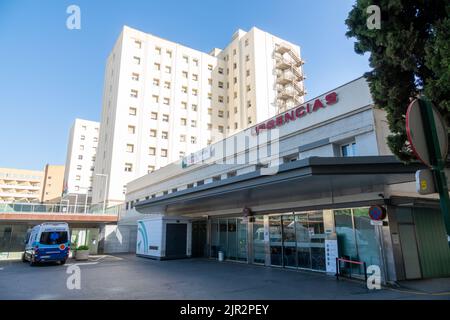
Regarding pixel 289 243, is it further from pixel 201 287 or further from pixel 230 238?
pixel 201 287

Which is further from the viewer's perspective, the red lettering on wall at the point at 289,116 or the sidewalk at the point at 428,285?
the red lettering on wall at the point at 289,116

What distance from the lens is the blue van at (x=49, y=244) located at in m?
19.2

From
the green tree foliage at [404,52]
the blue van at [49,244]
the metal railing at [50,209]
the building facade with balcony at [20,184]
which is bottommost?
the blue van at [49,244]

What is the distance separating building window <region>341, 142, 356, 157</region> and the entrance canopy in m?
1.87

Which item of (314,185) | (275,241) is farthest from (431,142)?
(275,241)

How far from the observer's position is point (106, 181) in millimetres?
35312

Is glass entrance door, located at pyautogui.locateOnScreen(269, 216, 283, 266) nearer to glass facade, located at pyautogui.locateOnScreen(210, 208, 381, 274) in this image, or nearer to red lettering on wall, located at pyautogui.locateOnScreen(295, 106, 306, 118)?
glass facade, located at pyautogui.locateOnScreen(210, 208, 381, 274)

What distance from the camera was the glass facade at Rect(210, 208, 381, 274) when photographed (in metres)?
12.0

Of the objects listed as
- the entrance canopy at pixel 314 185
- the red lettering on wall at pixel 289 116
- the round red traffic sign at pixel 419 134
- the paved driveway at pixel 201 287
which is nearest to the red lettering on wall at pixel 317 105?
the red lettering on wall at pixel 289 116

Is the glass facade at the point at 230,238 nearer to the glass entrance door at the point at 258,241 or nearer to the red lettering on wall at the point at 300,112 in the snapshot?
the glass entrance door at the point at 258,241

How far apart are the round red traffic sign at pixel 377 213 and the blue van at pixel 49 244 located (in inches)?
696

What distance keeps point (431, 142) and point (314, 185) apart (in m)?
8.03

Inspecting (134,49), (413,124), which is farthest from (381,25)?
(134,49)

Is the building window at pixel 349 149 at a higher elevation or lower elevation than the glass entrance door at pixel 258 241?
higher
